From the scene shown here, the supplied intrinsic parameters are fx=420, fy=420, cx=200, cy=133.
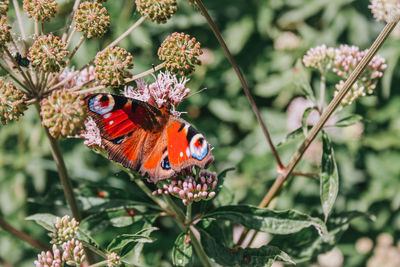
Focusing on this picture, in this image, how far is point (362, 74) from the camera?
227cm

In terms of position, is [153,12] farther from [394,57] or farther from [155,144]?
[394,57]

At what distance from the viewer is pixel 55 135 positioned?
5.70 ft

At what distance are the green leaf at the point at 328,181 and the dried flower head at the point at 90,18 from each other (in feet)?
4.22

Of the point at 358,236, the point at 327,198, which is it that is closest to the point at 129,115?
the point at 327,198

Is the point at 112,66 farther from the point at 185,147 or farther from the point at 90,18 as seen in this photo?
the point at 185,147

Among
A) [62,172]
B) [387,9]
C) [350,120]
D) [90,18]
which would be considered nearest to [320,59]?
[350,120]

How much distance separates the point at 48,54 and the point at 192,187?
901mm

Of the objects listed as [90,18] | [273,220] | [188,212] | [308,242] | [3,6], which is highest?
[3,6]

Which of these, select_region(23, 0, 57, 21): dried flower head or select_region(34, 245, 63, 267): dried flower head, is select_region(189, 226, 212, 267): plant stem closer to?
select_region(34, 245, 63, 267): dried flower head

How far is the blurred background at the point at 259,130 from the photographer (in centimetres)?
357

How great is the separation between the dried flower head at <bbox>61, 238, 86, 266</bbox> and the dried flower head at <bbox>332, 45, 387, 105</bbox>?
1.46 meters

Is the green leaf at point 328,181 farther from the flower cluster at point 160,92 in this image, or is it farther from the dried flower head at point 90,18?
the dried flower head at point 90,18

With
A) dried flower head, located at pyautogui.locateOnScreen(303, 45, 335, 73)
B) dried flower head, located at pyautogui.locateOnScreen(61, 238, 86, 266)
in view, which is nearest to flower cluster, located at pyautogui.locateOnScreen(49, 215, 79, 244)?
dried flower head, located at pyautogui.locateOnScreen(61, 238, 86, 266)

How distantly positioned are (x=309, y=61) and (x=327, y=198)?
0.85 meters
